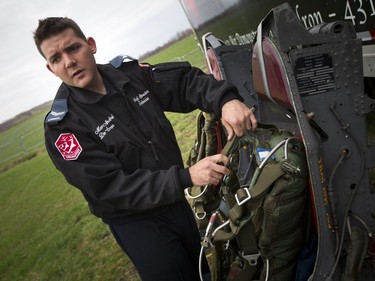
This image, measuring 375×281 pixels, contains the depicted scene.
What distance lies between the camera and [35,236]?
7.30 metres

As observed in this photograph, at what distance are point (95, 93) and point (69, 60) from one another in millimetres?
221

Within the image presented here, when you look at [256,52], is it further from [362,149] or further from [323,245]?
[323,245]

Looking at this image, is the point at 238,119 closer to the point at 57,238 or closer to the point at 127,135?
the point at 127,135

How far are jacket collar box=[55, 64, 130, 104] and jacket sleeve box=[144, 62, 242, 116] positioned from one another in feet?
0.79

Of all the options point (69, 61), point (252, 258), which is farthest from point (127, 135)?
point (252, 258)

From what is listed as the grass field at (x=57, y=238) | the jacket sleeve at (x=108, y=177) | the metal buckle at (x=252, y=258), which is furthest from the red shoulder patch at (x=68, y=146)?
the grass field at (x=57, y=238)

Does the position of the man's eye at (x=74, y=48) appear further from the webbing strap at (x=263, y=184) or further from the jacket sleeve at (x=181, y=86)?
the webbing strap at (x=263, y=184)

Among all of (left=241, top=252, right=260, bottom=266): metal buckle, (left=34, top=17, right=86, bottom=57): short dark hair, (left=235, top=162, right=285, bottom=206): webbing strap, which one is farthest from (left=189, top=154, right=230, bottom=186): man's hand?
(left=34, top=17, right=86, bottom=57): short dark hair

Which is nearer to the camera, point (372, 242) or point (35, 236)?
point (372, 242)

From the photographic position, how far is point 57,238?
6449mm

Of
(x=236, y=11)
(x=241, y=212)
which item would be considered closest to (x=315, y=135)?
(x=241, y=212)

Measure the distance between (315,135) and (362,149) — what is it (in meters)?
0.30

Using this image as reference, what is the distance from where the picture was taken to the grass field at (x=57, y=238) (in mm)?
4637

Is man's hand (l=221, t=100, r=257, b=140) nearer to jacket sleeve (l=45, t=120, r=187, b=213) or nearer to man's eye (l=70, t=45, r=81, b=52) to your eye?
jacket sleeve (l=45, t=120, r=187, b=213)
